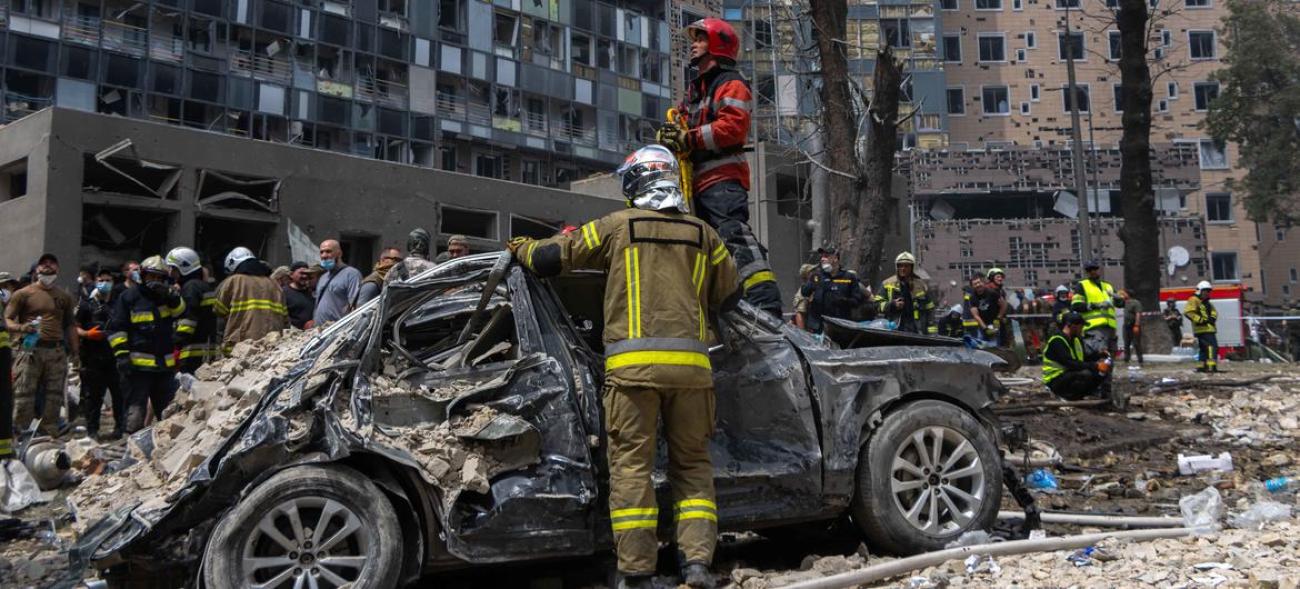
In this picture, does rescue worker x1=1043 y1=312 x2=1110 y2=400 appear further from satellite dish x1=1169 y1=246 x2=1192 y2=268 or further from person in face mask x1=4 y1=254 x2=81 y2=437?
satellite dish x1=1169 y1=246 x2=1192 y2=268

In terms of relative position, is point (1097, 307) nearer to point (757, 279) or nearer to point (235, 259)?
point (757, 279)

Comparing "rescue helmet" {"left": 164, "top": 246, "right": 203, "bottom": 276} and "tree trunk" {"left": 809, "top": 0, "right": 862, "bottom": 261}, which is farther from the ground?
"tree trunk" {"left": 809, "top": 0, "right": 862, "bottom": 261}

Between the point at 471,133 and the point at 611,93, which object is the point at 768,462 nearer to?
the point at 471,133

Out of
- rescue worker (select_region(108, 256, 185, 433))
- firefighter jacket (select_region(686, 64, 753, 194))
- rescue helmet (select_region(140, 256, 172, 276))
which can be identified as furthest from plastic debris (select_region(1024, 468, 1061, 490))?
rescue helmet (select_region(140, 256, 172, 276))

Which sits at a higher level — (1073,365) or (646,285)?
(646,285)

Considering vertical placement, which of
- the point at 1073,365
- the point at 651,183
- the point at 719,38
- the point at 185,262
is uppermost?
the point at 719,38

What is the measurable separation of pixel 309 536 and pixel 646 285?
5.53 ft

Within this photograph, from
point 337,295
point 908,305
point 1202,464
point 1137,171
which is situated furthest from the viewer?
point 1137,171

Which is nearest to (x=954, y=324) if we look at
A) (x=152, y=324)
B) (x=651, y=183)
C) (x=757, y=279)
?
(x=757, y=279)

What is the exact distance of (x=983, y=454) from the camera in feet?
17.2

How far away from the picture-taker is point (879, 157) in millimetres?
10500

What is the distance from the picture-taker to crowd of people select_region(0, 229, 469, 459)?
8.62m

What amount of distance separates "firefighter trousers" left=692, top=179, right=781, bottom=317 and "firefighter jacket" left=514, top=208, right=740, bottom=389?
1.04m

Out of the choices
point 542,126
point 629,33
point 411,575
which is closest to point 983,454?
point 411,575
